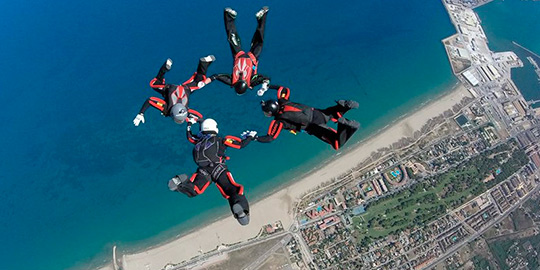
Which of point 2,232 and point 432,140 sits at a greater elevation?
point 2,232

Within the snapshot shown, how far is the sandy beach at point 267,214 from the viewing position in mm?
30797

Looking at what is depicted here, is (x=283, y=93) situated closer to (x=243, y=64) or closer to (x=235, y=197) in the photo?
(x=243, y=64)

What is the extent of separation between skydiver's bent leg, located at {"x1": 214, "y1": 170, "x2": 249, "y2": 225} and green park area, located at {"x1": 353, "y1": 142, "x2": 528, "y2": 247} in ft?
64.4

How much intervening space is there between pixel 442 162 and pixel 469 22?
19.3 metres

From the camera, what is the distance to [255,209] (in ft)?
107

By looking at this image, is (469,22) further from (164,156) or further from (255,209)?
(164,156)

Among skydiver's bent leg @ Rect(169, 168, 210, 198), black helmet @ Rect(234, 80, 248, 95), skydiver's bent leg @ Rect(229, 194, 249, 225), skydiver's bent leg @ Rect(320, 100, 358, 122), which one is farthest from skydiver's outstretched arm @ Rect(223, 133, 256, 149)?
skydiver's bent leg @ Rect(320, 100, 358, 122)

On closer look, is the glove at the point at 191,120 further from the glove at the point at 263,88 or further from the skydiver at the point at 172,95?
the glove at the point at 263,88

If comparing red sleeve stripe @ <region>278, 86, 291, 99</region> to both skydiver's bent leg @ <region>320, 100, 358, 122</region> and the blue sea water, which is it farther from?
the blue sea water

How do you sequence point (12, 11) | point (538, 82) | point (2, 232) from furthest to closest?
1. point (538, 82)
2. point (12, 11)
3. point (2, 232)

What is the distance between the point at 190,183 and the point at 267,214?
17010mm

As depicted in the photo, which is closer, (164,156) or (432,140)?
(164,156)

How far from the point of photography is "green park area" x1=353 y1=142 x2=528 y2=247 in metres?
33.4

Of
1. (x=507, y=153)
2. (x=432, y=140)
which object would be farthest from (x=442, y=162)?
(x=507, y=153)
